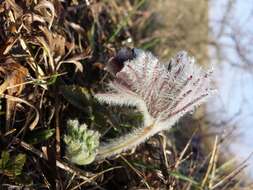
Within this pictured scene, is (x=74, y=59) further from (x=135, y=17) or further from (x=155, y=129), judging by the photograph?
(x=135, y=17)

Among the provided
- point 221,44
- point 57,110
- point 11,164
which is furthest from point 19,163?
point 221,44

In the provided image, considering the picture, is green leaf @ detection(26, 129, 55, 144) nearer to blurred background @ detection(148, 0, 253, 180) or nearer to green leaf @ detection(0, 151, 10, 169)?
green leaf @ detection(0, 151, 10, 169)

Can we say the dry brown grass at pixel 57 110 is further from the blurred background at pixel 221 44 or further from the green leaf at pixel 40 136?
Answer: the blurred background at pixel 221 44

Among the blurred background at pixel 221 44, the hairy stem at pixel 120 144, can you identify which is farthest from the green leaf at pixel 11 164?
the blurred background at pixel 221 44

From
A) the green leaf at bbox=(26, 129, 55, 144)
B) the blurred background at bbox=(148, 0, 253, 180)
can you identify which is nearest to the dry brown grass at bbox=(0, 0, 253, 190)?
the green leaf at bbox=(26, 129, 55, 144)

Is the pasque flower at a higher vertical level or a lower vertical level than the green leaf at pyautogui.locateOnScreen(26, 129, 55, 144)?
higher

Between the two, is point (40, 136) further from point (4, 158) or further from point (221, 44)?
point (221, 44)

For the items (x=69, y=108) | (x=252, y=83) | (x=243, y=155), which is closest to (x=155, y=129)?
(x=69, y=108)
